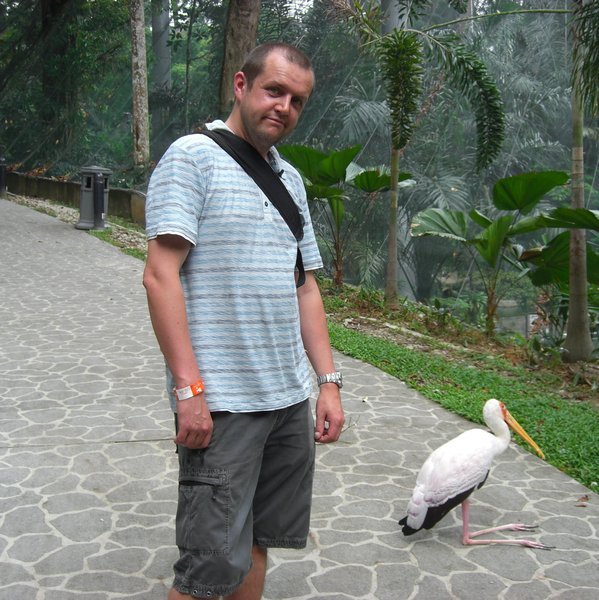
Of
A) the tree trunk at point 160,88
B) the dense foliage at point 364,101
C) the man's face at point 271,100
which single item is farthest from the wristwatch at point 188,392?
the tree trunk at point 160,88

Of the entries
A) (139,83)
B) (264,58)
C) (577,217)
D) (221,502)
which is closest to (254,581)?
(221,502)

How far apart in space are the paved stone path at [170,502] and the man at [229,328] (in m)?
1.35

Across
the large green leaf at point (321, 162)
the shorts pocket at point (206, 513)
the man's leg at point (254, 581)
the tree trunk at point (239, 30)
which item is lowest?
the man's leg at point (254, 581)

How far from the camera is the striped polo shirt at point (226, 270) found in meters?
2.08

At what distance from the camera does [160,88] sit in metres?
26.2

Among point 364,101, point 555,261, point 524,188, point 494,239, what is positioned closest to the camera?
point 524,188

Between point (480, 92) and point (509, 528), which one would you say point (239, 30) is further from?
point (509, 528)

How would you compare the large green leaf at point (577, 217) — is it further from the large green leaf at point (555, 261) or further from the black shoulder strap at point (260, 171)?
the black shoulder strap at point (260, 171)

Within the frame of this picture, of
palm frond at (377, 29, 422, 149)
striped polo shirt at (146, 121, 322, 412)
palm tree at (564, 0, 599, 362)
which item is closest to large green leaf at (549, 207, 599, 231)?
palm tree at (564, 0, 599, 362)

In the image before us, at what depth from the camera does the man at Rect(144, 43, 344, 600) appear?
6.73 ft

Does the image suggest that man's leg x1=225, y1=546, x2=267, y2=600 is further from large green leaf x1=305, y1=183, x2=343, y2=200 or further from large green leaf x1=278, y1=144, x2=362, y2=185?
large green leaf x1=305, y1=183, x2=343, y2=200

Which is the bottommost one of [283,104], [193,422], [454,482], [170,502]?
[170,502]

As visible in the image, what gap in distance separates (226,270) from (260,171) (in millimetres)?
305

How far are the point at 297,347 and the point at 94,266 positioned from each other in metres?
9.86
